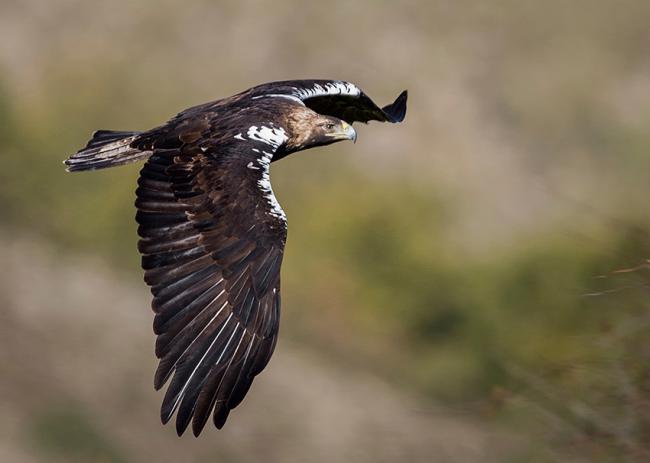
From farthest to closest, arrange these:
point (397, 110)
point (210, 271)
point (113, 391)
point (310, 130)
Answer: point (113, 391), point (397, 110), point (310, 130), point (210, 271)

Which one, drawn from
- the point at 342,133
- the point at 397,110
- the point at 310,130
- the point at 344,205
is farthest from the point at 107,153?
the point at 344,205

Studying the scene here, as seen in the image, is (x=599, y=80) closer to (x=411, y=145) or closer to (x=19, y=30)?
(x=411, y=145)

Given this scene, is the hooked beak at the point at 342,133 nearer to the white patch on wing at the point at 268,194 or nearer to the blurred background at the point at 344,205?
the white patch on wing at the point at 268,194

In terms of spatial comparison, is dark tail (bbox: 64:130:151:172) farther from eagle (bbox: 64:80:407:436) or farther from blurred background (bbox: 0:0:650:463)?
blurred background (bbox: 0:0:650:463)

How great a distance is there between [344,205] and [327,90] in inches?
235

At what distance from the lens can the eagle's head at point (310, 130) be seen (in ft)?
29.4

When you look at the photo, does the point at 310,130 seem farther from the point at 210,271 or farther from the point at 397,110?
the point at 397,110

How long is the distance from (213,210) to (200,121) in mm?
1046

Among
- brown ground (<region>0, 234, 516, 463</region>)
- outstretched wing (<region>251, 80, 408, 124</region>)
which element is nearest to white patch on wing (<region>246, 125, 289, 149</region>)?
outstretched wing (<region>251, 80, 408, 124</region>)

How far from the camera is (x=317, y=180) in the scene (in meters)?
16.0

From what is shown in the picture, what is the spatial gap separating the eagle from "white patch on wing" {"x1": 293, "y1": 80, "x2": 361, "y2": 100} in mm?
702

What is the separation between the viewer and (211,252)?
299 inches

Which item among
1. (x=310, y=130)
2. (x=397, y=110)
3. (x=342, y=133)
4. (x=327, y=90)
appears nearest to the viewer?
(x=310, y=130)

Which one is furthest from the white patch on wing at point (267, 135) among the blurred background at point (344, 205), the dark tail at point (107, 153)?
the blurred background at point (344, 205)
